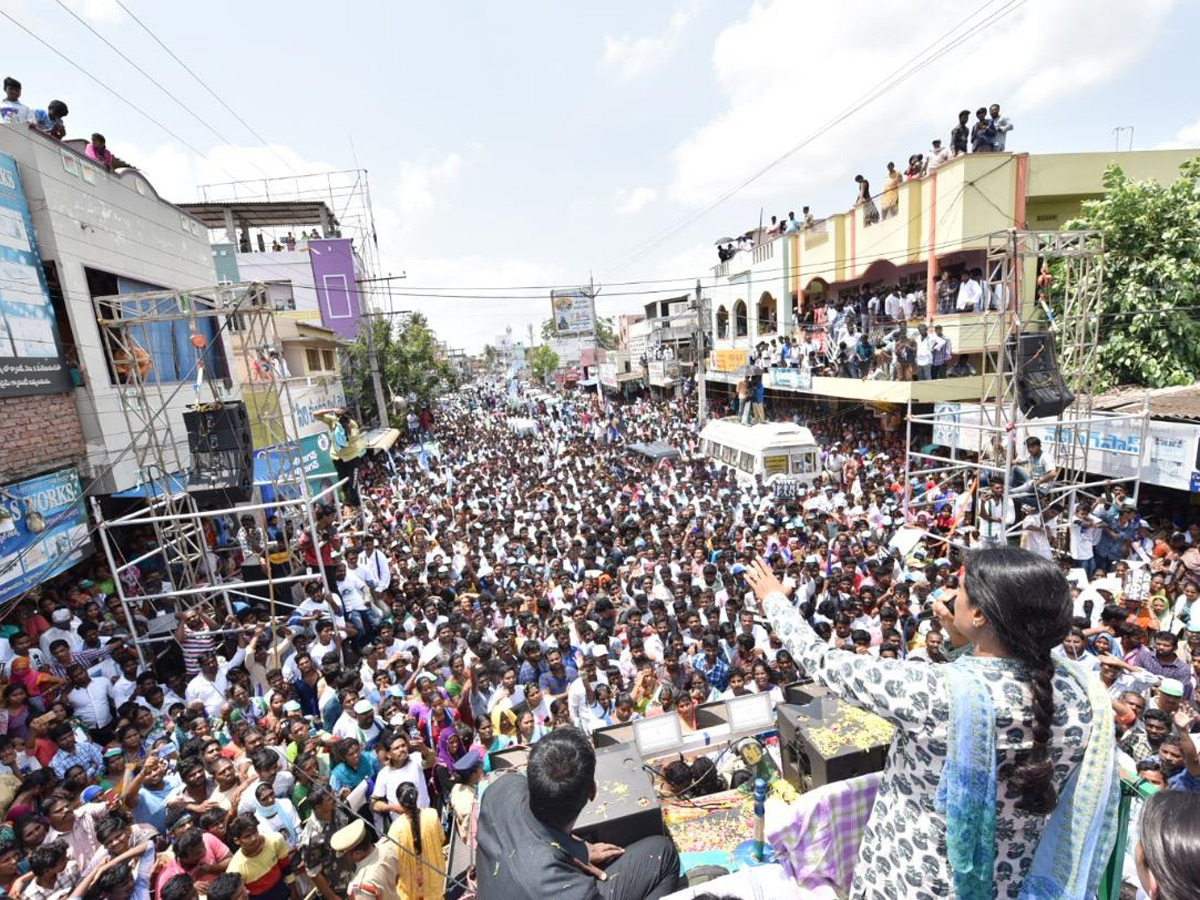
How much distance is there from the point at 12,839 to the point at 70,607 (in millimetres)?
5066

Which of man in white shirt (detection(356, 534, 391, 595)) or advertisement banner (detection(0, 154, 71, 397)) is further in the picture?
man in white shirt (detection(356, 534, 391, 595))

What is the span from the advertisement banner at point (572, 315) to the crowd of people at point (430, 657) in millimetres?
25065

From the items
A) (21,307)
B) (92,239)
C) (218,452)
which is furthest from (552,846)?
(92,239)

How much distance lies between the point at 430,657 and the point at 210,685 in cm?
214

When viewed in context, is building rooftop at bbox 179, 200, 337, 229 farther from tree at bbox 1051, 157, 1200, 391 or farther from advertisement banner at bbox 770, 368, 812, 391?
tree at bbox 1051, 157, 1200, 391

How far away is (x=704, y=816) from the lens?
310 cm

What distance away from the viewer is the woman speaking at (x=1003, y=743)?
4.85 feet

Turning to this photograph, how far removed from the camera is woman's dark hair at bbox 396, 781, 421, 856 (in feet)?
13.0

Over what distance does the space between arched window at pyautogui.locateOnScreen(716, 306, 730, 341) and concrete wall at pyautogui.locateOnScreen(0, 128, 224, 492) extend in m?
23.0

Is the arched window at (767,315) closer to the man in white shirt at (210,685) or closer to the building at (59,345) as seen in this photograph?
the building at (59,345)

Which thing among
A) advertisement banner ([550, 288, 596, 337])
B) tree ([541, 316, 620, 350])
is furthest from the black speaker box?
tree ([541, 316, 620, 350])

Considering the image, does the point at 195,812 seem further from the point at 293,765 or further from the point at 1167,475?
the point at 1167,475

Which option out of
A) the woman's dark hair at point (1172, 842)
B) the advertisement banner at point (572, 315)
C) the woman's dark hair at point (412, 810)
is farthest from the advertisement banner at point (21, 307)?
the advertisement banner at point (572, 315)

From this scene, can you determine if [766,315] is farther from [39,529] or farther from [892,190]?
[39,529]
